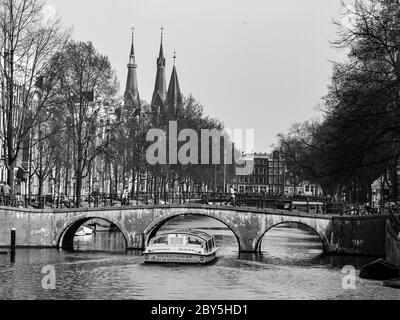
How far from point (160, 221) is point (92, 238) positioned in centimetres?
1085

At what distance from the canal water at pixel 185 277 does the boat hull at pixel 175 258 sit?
0.56 meters

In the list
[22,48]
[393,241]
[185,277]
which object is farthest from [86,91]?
[393,241]

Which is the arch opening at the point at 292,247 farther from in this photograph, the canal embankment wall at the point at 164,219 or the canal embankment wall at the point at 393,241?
the canal embankment wall at the point at 393,241

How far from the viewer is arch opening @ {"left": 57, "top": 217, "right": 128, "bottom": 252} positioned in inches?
1884

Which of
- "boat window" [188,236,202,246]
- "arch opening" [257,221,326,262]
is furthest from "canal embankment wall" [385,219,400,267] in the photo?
"boat window" [188,236,202,246]

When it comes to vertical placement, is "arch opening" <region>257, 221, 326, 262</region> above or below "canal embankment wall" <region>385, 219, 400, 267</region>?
below

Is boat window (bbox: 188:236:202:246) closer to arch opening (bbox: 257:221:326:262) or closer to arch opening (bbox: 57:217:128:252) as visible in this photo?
arch opening (bbox: 257:221:326:262)

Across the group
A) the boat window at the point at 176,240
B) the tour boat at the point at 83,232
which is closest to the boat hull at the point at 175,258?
the boat window at the point at 176,240

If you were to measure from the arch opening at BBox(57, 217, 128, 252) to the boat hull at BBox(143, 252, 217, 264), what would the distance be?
25.8 feet

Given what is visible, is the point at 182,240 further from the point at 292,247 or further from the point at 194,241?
the point at 292,247

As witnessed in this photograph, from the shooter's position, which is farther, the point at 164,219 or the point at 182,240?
the point at 164,219

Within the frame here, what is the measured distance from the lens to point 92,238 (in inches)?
2283

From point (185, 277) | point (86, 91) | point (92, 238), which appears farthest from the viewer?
point (92, 238)
